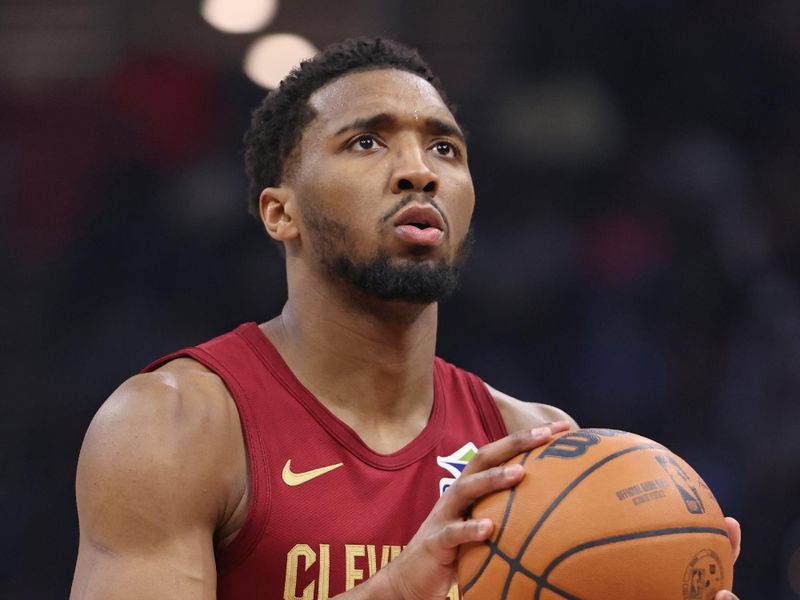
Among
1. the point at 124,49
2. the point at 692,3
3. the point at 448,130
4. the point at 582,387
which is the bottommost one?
the point at 582,387

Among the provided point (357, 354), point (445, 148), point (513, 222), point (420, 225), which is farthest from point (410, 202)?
point (513, 222)

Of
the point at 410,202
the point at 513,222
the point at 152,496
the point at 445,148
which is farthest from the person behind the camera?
the point at 513,222

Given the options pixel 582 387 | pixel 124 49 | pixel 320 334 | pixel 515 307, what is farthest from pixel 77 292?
pixel 320 334

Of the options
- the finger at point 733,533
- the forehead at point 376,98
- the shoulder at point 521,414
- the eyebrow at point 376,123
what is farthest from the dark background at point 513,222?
the finger at point 733,533

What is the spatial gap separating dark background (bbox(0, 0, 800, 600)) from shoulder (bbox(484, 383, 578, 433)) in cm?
222

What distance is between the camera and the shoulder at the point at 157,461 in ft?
6.76

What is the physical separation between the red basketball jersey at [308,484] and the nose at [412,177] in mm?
484

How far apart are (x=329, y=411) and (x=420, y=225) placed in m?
0.49

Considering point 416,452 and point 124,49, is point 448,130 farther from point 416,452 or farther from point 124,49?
point 124,49

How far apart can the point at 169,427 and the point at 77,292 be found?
3149 mm

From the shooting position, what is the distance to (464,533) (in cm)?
182

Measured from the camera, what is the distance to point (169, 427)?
2.15 meters

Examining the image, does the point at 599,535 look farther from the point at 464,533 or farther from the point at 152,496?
the point at 152,496

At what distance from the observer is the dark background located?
500cm
